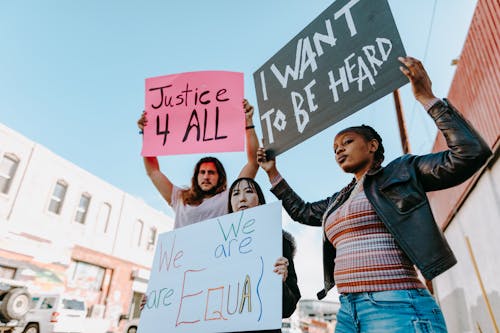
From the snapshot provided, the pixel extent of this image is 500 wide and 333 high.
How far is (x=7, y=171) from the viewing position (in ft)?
45.8

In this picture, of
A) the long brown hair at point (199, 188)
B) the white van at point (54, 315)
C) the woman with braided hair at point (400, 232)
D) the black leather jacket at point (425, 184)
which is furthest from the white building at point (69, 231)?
the black leather jacket at point (425, 184)

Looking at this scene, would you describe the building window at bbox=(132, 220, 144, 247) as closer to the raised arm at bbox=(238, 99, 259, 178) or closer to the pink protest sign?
the pink protest sign

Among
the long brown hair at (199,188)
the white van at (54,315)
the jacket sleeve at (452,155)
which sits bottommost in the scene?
the white van at (54,315)

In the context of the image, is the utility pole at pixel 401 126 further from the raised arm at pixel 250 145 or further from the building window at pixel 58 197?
the building window at pixel 58 197

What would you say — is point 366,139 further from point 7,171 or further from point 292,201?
point 7,171

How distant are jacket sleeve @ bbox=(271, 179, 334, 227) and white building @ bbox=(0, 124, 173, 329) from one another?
15.0m

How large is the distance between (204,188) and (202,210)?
202 mm

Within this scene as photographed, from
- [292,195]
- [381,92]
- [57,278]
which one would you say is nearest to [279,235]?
[292,195]

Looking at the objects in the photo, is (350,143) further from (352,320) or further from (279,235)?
(352,320)

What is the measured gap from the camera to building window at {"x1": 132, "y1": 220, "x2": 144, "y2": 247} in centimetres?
2086

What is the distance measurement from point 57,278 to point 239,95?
16.1 metres

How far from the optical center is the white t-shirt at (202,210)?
2.40m

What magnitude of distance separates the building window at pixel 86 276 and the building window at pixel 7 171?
486 cm

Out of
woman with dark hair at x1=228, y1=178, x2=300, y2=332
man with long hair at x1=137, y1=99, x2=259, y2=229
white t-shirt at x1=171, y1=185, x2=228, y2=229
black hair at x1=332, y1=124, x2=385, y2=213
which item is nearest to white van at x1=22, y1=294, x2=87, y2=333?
man with long hair at x1=137, y1=99, x2=259, y2=229
